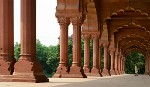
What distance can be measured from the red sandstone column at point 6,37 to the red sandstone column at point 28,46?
1.08 ft

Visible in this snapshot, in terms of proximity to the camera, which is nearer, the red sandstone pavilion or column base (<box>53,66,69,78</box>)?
the red sandstone pavilion

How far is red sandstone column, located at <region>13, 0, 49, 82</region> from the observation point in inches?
494

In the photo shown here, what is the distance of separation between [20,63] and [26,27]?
1411mm

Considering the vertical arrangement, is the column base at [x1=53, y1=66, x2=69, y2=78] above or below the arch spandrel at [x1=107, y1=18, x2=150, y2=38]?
below

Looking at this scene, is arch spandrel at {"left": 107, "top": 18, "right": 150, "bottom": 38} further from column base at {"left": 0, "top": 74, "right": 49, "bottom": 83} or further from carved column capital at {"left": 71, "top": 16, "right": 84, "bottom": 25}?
column base at {"left": 0, "top": 74, "right": 49, "bottom": 83}

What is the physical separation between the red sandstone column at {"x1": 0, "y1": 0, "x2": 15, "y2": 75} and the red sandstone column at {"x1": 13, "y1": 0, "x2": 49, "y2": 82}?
1.08 feet

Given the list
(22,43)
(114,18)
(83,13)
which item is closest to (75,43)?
(83,13)

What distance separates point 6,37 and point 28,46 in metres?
0.91

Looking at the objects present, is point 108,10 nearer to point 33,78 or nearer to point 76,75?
point 76,75

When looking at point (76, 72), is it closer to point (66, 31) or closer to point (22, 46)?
point (66, 31)

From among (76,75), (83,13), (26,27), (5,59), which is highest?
(83,13)

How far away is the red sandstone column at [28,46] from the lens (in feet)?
41.1

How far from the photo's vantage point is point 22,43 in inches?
519

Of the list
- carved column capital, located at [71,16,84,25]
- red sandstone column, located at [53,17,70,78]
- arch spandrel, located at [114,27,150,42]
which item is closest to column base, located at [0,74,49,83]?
red sandstone column, located at [53,17,70,78]
